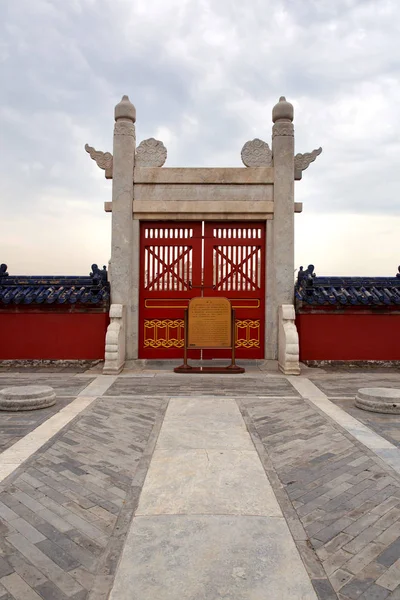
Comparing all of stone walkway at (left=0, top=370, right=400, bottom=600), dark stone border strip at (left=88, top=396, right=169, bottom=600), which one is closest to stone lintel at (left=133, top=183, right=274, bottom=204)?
stone walkway at (left=0, top=370, right=400, bottom=600)

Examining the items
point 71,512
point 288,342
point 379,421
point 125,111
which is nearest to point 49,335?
point 288,342

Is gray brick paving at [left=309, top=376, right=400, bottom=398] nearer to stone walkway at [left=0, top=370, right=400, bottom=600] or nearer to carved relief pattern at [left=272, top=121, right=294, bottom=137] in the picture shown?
stone walkway at [left=0, top=370, right=400, bottom=600]

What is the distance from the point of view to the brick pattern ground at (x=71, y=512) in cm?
216

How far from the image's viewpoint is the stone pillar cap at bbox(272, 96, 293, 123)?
937cm

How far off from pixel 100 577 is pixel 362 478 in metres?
2.09

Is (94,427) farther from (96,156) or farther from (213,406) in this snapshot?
(96,156)

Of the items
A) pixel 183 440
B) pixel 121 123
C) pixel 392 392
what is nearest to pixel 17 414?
pixel 183 440

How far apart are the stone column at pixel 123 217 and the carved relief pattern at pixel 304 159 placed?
11.4 feet

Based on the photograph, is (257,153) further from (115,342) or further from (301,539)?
(301,539)

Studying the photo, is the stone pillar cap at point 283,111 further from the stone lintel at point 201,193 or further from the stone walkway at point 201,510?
the stone walkway at point 201,510

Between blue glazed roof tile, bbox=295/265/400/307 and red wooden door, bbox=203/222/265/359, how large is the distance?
0.87 m

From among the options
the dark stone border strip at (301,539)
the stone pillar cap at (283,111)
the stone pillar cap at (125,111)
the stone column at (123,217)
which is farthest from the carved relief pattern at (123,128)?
the dark stone border strip at (301,539)

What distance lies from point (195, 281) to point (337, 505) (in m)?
6.77

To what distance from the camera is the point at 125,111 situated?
9336 mm
